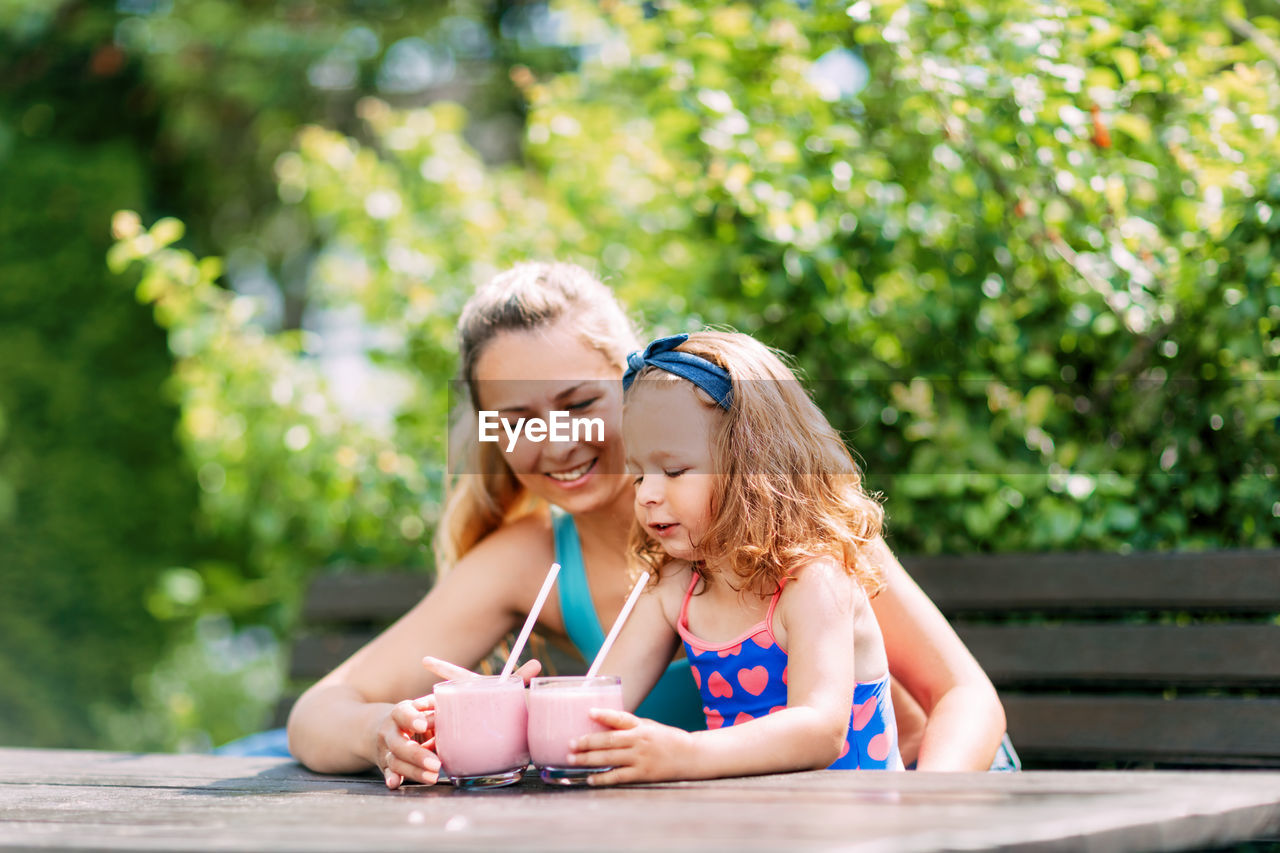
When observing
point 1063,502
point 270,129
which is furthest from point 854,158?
point 270,129

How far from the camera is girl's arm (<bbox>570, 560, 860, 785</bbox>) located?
4.75 feet

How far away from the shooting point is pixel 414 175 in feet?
13.1

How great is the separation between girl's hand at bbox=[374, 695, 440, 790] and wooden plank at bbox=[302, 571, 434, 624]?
1.39 m

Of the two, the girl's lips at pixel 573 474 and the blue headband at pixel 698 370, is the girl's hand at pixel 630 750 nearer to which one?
the blue headband at pixel 698 370

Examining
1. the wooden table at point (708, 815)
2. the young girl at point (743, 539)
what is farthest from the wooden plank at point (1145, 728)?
the wooden table at point (708, 815)

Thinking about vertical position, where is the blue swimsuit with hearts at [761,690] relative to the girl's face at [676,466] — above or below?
below

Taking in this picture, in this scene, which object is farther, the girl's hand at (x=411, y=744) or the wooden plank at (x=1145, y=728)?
the wooden plank at (x=1145, y=728)

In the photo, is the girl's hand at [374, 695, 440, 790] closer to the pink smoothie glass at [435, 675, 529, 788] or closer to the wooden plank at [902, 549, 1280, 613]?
the pink smoothie glass at [435, 675, 529, 788]

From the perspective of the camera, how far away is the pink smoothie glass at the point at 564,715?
1460 mm

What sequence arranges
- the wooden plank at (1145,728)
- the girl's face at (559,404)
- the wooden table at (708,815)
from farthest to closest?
the wooden plank at (1145,728) → the girl's face at (559,404) → the wooden table at (708,815)

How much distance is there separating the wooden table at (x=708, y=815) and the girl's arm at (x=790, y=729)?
0.03 metres

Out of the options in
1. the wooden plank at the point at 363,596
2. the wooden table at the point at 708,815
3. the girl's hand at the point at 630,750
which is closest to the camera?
the wooden table at the point at 708,815

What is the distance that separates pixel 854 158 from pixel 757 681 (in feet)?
5.27

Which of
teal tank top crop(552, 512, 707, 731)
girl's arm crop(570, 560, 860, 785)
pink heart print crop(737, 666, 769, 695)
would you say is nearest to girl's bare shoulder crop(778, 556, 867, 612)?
girl's arm crop(570, 560, 860, 785)
